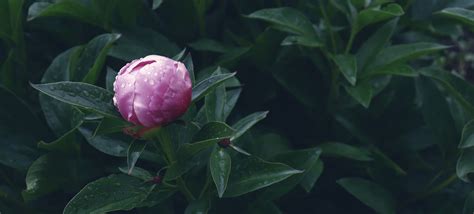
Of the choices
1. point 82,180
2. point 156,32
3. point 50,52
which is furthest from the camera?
point 50,52

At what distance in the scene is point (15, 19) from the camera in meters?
1.62

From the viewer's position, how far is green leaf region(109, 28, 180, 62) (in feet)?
5.52

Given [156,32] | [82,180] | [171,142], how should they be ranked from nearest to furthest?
[171,142], [82,180], [156,32]

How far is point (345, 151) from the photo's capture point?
65.8 inches

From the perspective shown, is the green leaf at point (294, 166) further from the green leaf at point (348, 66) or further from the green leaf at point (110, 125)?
the green leaf at point (110, 125)

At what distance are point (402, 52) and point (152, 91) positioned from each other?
765 millimetres

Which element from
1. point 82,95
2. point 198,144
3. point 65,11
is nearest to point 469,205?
point 198,144

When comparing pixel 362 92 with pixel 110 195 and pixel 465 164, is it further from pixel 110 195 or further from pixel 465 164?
pixel 110 195

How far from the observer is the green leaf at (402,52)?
1625mm

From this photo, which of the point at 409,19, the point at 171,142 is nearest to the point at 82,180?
the point at 171,142

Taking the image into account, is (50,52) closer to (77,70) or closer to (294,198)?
(77,70)

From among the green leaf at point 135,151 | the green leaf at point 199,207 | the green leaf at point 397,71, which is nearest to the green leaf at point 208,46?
the green leaf at point 397,71

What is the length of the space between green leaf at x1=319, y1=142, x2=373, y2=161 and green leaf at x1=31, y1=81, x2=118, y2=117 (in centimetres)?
66

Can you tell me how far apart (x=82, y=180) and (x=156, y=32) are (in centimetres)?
42
